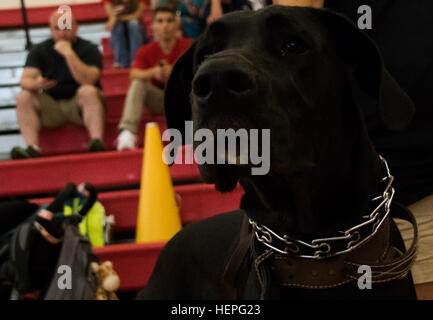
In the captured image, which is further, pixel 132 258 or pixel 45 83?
pixel 45 83

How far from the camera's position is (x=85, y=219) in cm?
354

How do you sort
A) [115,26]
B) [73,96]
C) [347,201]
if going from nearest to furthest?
[347,201]
[73,96]
[115,26]

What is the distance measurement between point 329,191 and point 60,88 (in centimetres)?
396

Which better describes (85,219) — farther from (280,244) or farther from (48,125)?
(280,244)

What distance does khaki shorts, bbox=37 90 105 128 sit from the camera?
16.0 feet

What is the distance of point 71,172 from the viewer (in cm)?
424

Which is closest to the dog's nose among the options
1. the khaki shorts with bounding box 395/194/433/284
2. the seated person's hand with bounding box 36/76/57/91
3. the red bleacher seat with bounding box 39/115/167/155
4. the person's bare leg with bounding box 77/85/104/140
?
the khaki shorts with bounding box 395/194/433/284

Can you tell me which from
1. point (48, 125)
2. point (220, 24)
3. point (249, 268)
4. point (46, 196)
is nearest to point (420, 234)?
point (249, 268)

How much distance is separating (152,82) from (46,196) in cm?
137

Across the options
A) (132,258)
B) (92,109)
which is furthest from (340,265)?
(92,109)

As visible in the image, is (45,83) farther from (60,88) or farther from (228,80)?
(228,80)

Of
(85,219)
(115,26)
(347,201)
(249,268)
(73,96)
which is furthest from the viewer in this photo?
(115,26)

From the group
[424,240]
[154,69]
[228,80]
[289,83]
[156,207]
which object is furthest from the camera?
[154,69]
